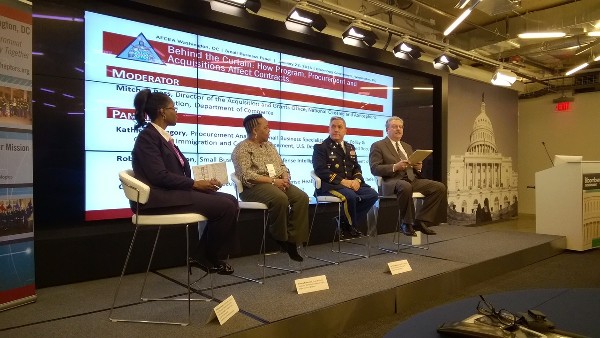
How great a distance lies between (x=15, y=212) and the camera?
2566mm

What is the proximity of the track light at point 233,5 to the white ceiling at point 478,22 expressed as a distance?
0.83 m

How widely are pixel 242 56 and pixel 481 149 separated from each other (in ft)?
17.2

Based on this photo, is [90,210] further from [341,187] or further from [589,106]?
[589,106]

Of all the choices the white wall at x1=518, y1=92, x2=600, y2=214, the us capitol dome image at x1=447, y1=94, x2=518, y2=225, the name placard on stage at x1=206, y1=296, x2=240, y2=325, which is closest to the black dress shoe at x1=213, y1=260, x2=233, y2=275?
the name placard on stage at x1=206, y1=296, x2=240, y2=325

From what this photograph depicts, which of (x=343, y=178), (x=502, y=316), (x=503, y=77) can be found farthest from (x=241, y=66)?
(x=503, y=77)

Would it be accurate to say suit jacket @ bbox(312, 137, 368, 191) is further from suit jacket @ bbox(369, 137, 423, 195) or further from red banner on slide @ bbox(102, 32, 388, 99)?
red banner on slide @ bbox(102, 32, 388, 99)

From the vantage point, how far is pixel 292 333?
2.37 meters

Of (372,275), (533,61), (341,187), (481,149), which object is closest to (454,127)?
(481,149)

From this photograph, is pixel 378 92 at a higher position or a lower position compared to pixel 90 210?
higher

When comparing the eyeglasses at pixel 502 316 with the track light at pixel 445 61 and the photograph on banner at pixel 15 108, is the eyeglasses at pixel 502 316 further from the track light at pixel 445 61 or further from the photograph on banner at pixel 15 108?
the track light at pixel 445 61

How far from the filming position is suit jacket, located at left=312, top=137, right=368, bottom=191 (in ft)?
13.0

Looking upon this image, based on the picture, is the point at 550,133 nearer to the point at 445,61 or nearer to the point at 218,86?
the point at 445,61

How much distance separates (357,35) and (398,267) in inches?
111

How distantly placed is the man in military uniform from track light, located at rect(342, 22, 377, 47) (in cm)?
128
